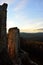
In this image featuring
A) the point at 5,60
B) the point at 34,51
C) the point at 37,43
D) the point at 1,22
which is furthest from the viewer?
the point at 37,43

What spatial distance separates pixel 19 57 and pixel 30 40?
1799cm

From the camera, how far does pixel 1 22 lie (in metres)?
16.6

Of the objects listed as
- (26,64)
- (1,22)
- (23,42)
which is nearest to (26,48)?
(23,42)

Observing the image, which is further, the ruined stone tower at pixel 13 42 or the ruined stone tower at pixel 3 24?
the ruined stone tower at pixel 13 42

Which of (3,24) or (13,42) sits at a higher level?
(3,24)

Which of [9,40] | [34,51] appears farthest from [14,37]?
[34,51]

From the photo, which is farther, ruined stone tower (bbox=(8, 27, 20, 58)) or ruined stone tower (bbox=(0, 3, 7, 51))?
ruined stone tower (bbox=(8, 27, 20, 58))

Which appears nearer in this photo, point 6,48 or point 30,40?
point 6,48

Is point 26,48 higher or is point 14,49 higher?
point 14,49

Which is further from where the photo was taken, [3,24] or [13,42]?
[13,42]

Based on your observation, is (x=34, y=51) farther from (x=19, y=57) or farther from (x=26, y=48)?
(x=19, y=57)

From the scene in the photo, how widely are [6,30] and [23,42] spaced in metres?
16.9

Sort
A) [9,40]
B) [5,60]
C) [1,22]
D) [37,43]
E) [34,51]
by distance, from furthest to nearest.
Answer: [37,43] < [34,51] < [9,40] < [1,22] < [5,60]

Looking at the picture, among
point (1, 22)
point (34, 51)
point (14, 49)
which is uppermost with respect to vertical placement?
point (1, 22)
